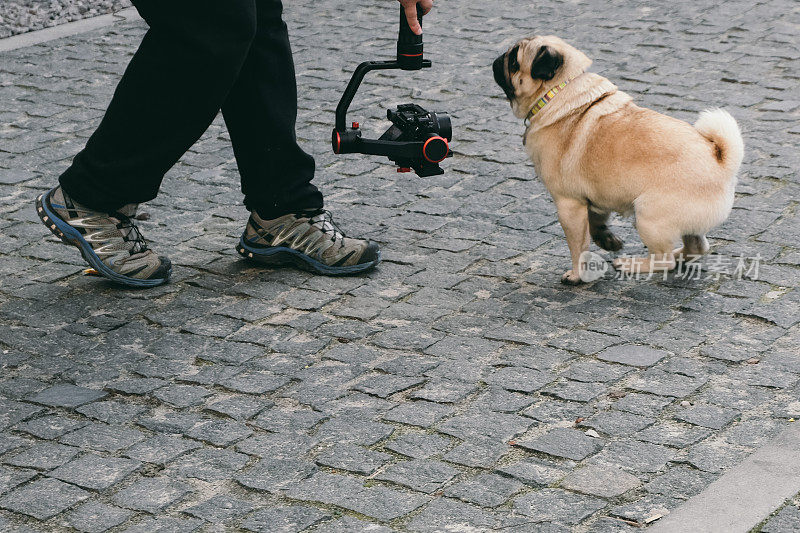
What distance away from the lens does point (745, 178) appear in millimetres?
5426

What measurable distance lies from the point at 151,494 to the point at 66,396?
2.39ft

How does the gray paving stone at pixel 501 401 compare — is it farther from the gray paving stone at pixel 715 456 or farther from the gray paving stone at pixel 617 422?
the gray paving stone at pixel 715 456

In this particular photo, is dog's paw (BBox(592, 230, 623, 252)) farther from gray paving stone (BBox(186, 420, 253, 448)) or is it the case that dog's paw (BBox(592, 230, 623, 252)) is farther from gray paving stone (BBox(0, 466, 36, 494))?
gray paving stone (BBox(0, 466, 36, 494))

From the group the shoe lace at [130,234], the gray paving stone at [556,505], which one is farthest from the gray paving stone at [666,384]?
the shoe lace at [130,234]

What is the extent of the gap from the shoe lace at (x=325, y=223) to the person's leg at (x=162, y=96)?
68 cm

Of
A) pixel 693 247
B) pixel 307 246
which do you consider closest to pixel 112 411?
pixel 307 246

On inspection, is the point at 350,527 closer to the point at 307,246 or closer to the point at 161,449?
the point at 161,449

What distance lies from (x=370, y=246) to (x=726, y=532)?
2203mm

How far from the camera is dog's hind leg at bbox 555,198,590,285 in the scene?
4457 millimetres

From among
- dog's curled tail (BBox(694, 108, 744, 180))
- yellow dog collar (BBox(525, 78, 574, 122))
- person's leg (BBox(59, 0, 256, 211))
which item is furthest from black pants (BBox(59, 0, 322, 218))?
dog's curled tail (BBox(694, 108, 744, 180))

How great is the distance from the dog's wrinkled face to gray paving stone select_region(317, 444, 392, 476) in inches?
75.5

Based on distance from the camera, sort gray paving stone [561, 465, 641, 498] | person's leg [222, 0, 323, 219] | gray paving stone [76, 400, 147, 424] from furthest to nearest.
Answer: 1. person's leg [222, 0, 323, 219]
2. gray paving stone [76, 400, 147, 424]
3. gray paving stone [561, 465, 641, 498]

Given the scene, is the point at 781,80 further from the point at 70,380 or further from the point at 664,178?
the point at 70,380

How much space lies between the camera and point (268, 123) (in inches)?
178
